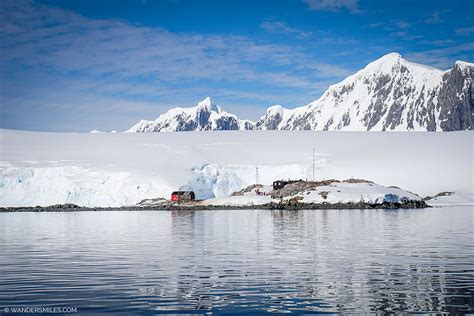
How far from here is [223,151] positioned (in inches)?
4264

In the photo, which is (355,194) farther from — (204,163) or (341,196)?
(204,163)

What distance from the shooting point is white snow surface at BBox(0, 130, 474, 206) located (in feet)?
290

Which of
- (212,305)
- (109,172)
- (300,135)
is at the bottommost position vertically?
(212,305)

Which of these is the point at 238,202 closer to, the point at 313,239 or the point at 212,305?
the point at 313,239

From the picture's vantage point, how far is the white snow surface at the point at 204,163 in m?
88.4

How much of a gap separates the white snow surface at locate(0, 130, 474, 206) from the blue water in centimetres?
5754

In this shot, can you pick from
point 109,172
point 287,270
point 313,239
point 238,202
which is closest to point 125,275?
point 287,270

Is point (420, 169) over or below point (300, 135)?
below

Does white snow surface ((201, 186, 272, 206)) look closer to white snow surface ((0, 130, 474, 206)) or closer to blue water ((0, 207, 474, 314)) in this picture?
white snow surface ((0, 130, 474, 206))

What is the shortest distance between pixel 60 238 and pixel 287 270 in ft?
65.4

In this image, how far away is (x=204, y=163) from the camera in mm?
98875

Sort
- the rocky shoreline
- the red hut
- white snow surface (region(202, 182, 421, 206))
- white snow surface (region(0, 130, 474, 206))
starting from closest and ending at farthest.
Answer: the rocky shoreline → white snow surface (region(202, 182, 421, 206)) → white snow surface (region(0, 130, 474, 206)) → the red hut

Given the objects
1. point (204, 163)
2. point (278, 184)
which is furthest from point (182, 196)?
point (278, 184)

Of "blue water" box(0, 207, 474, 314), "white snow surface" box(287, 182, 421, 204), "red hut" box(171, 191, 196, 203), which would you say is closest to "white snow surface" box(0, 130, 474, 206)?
"red hut" box(171, 191, 196, 203)
